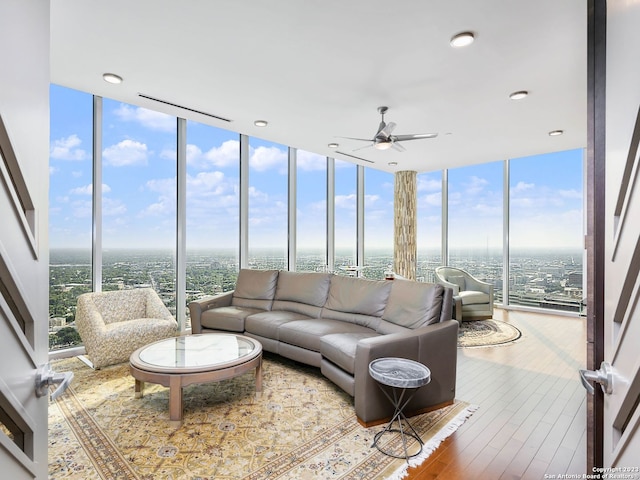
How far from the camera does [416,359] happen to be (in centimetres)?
252

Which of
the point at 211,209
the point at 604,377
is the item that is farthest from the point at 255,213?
the point at 604,377

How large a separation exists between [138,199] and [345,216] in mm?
3975

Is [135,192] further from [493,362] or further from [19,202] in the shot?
[493,362]

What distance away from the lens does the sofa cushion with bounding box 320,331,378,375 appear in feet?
8.56

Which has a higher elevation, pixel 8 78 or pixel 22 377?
pixel 8 78

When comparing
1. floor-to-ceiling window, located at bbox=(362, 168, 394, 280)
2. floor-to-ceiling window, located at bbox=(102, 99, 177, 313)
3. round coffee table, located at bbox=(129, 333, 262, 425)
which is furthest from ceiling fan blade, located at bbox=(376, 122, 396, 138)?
floor-to-ceiling window, located at bbox=(362, 168, 394, 280)

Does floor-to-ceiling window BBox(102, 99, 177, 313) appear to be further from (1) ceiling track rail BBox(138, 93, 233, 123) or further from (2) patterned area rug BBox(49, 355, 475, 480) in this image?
(2) patterned area rug BBox(49, 355, 475, 480)

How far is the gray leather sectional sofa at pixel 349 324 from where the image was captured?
97.0 inches

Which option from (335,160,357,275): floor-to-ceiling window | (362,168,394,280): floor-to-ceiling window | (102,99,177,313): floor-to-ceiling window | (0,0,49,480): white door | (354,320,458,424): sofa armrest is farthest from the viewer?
(362,168,394,280): floor-to-ceiling window

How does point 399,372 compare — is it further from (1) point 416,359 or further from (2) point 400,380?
(1) point 416,359

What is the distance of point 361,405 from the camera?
7.84 feet

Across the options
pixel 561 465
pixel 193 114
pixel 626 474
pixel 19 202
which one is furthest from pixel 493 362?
pixel 193 114

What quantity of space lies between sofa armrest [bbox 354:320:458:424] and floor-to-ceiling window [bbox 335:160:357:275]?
13.7 ft

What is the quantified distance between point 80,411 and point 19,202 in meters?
2.52
